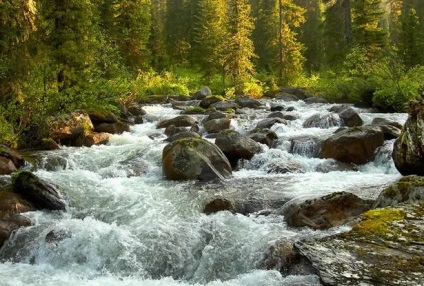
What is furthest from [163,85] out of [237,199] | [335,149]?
[237,199]

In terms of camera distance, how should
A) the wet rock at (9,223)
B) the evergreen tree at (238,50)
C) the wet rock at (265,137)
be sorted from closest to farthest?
the wet rock at (9,223)
the wet rock at (265,137)
the evergreen tree at (238,50)

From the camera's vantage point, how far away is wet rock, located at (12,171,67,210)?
34.0 ft

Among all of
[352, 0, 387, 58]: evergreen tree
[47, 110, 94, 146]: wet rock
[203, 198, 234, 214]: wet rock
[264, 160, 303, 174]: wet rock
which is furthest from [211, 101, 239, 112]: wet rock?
[203, 198, 234, 214]: wet rock

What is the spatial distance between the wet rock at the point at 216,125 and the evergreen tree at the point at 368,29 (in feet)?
55.1

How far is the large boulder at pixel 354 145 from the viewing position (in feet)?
45.5

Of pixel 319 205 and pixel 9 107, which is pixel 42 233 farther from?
pixel 9 107

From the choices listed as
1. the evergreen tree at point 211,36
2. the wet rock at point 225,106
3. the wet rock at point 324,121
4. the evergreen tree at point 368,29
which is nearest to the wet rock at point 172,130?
the wet rock at point 324,121

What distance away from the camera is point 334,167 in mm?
13555

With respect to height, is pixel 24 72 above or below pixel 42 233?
above

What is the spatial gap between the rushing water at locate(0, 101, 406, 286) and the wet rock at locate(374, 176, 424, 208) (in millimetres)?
915

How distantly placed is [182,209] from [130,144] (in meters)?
7.66

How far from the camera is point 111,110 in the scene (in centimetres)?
2089

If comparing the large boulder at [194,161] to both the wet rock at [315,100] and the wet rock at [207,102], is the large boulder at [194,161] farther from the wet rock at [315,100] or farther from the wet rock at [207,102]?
the wet rock at [315,100]


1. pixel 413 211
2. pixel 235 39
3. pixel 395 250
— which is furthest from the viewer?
pixel 235 39
